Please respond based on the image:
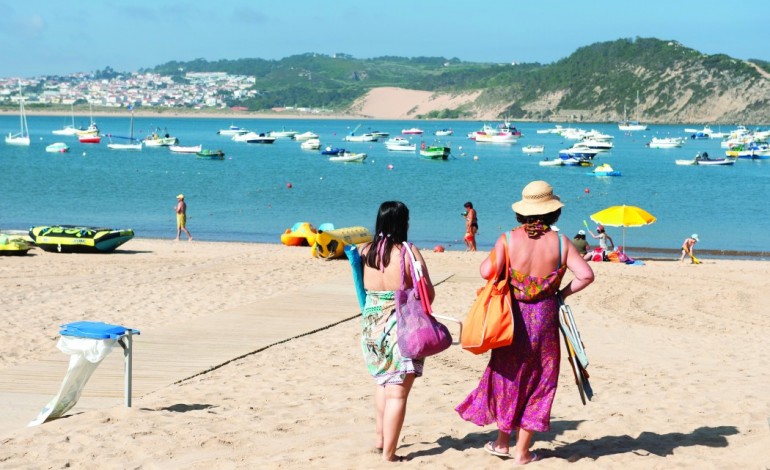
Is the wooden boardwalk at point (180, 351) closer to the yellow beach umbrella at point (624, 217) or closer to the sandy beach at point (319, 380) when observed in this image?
the sandy beach at point (319, 380)

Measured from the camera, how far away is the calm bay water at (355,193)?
38750 mm

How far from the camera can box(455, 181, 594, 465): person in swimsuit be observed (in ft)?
22.2

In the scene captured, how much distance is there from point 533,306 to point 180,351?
5.52 m

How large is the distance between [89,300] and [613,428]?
31.2ft

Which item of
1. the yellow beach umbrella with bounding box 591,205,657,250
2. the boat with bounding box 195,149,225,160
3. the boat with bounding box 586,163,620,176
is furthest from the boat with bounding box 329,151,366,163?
the yellow beach umbrella with bounding box 591,205,657,250

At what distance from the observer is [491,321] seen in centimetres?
664

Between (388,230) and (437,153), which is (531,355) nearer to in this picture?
(388,230)

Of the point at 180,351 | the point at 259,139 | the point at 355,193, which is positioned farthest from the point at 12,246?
the point at 259,139

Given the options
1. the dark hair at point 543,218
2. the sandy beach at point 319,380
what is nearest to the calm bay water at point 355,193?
the sandy beach at point 319,380

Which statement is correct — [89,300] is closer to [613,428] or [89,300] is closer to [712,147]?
[613,428]

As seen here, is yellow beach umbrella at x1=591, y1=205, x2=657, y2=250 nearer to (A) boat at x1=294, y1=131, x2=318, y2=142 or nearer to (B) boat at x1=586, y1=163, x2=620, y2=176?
(B) boat at x1=586, y1=163, x2=620, y2=176

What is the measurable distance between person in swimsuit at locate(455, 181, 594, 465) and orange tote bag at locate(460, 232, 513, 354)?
11 cm

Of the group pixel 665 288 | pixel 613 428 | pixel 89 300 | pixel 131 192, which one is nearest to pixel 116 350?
pixel 89 300

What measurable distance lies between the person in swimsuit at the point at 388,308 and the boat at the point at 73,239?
18.7m
